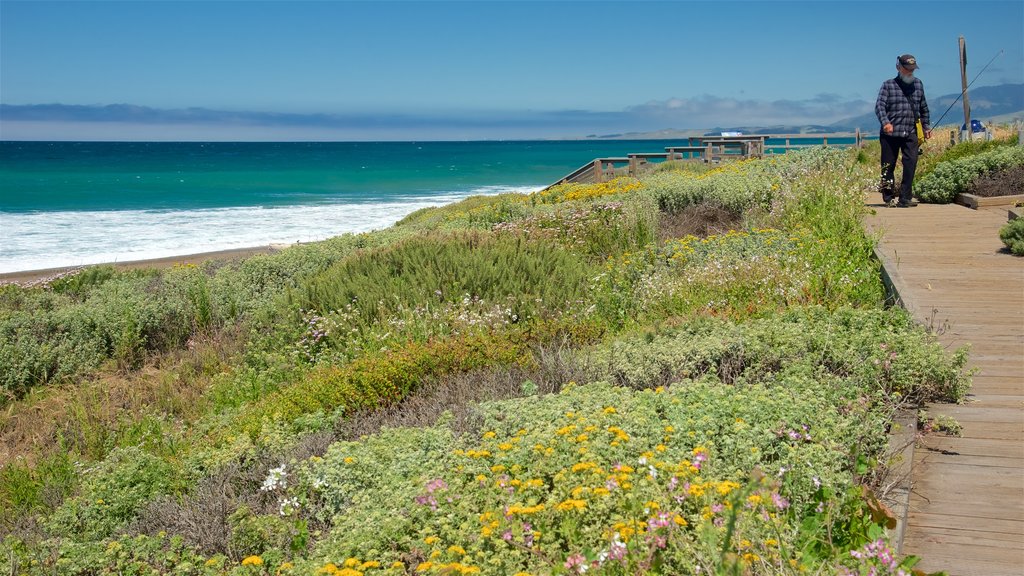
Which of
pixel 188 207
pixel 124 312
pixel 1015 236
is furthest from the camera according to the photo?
pixel 188 207

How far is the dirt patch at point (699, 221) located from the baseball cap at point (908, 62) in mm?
3080

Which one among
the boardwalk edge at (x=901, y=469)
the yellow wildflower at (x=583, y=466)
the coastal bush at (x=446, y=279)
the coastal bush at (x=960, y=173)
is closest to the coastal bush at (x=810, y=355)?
the boardwalk edge at (x=901, y=469)

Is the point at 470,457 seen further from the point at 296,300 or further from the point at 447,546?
the point at 296,300

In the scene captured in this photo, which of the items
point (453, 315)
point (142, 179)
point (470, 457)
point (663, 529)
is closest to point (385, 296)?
point (453, 315)

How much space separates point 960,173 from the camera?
12.2 metres

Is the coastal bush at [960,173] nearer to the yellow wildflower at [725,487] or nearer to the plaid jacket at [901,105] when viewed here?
the plaid jacket at [901,105]

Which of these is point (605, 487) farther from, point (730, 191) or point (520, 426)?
point (730, 191)

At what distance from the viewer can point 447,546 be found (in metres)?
3.03

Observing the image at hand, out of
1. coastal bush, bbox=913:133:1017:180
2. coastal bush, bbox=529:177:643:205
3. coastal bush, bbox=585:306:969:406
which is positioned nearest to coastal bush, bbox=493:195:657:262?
coastal bush, bbox=529:177:643:205

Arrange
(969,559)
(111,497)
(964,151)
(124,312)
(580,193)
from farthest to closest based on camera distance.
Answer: (580,193)
(964,151)
(124,312)
(111,497)
(969,559)

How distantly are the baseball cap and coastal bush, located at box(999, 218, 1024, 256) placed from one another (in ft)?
13.2

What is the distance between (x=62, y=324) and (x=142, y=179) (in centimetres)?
5403

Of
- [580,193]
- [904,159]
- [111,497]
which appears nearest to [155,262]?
[580,193]

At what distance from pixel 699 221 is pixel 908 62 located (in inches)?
143
